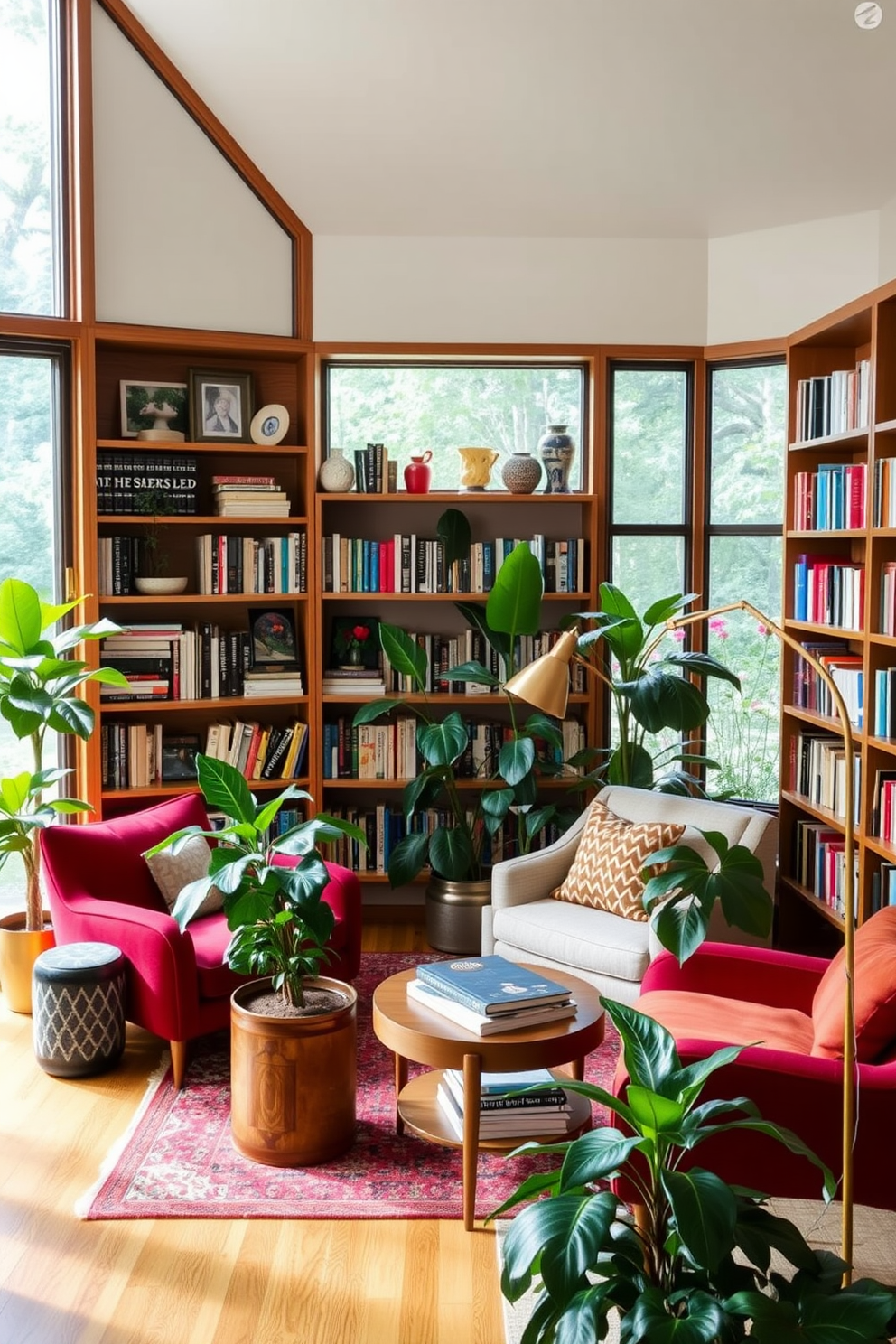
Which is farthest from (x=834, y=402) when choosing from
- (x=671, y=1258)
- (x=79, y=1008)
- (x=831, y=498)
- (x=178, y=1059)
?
(x=671, y=1258)

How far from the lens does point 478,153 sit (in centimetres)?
500

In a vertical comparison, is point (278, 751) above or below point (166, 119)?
below

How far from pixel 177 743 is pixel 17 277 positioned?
1.93 metres

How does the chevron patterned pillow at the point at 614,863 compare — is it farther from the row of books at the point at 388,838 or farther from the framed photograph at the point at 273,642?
the framed photograph at the point at 273,642

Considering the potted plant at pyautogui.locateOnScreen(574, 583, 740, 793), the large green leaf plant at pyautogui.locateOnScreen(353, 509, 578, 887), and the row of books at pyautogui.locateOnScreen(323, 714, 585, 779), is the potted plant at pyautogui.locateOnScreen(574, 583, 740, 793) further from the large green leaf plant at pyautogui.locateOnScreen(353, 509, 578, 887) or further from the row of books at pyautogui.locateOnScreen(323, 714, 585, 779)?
the row of books at pyautogui.locateOnScreen(323, 714, 585, 779)

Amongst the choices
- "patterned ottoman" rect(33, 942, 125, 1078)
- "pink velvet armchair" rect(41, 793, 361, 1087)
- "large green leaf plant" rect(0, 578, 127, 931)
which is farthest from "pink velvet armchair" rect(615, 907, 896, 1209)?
"large green leaf plant" rect(0, 578, 127, 931)

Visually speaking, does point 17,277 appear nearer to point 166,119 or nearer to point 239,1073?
point 166,119

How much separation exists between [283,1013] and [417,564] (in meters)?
2.47

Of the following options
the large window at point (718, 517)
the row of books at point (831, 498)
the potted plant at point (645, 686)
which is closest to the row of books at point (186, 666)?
the potted plant at point (645, 686)

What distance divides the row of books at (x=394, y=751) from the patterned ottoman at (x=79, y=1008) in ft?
5.53

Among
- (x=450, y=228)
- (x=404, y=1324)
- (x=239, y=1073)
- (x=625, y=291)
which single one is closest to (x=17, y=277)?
(x=450, y=228)

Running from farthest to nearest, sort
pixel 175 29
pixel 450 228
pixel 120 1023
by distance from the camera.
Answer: pixel 450 228 < pixel 175 29 < pixel 120 1023

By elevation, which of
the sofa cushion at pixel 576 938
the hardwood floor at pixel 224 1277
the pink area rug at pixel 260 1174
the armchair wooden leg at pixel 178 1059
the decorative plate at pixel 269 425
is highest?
the decorative plate at pixel 269 425

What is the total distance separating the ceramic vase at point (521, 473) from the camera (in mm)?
5312
